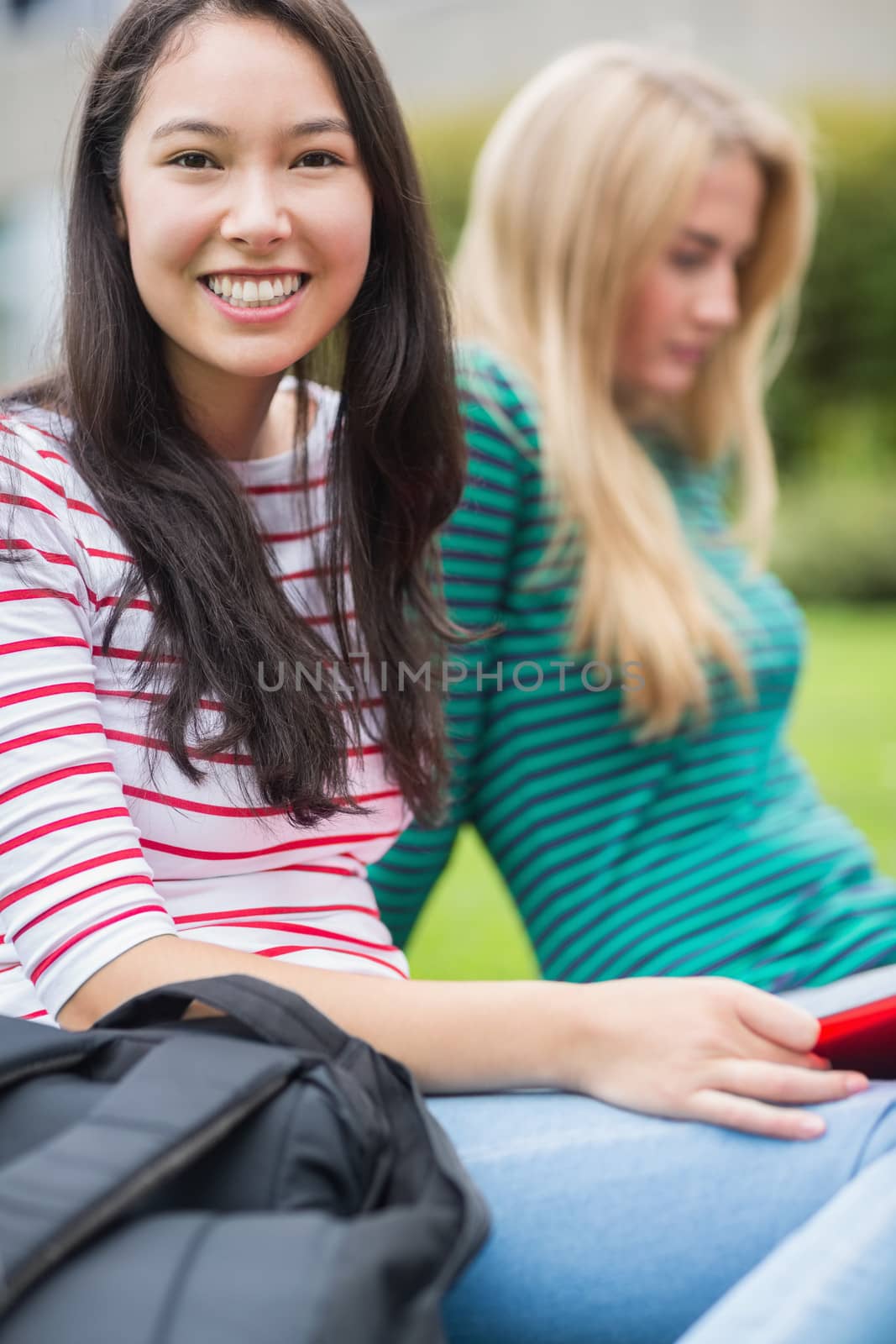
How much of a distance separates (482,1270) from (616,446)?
51.1 inches

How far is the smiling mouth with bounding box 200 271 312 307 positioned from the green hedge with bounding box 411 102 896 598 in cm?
884

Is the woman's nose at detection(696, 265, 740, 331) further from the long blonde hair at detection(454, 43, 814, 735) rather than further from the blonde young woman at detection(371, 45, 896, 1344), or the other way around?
the long blonde hair at detection(454, 43, 814, 735)

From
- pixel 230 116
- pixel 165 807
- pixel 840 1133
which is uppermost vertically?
pixel 230 116

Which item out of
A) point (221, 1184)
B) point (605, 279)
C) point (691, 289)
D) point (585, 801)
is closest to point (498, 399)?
point (605, 279)

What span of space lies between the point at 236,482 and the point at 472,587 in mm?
561

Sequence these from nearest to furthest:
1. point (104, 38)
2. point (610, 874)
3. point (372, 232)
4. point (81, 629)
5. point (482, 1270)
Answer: point (482, 1270)
point (81, 629)
point (104, 38)
point (372, 232)
point (610, 874)

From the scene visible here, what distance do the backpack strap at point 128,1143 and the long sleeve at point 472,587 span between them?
0.94m

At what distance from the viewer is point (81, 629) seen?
1208 mm

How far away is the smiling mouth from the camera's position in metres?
1.30

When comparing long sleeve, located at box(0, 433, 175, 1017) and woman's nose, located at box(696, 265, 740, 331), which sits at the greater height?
woman's nose, located at box(696, 265, 740, 331)

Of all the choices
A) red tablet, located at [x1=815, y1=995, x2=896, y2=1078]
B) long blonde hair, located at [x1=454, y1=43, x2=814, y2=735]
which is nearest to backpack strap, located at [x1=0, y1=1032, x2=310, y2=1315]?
red tablet, located at [x1=815, y1=995, x2=896, y2=1078]

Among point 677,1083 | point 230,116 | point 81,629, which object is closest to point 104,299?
point 230,116

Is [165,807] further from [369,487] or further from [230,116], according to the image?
[230,116]

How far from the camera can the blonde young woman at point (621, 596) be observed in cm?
184
